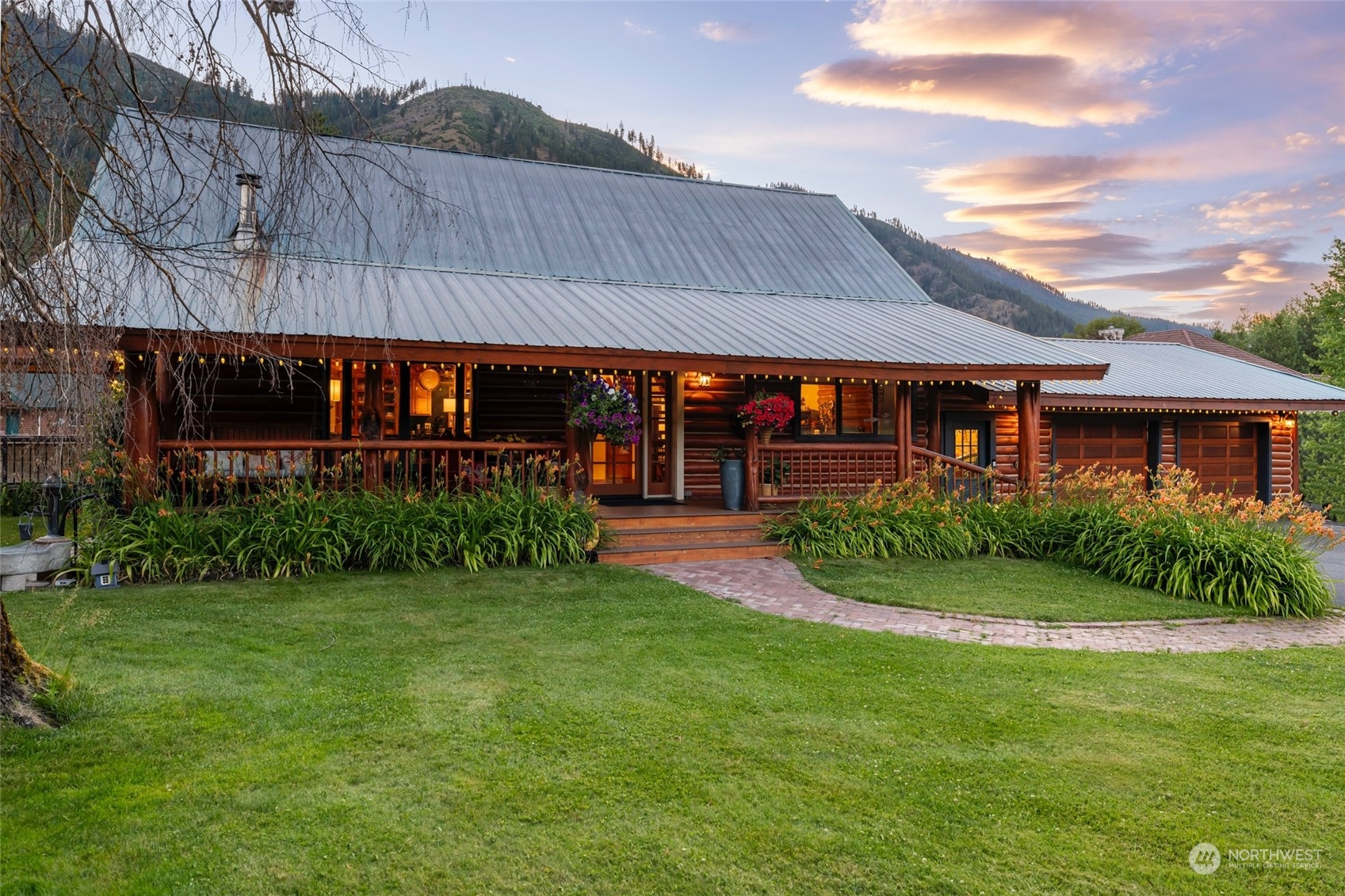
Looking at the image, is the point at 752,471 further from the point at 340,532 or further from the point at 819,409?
the point at 340,532

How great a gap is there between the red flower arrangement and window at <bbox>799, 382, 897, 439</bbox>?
2417mm

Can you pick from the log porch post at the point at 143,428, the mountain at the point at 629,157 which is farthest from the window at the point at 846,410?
the mountain at the point at 629,157

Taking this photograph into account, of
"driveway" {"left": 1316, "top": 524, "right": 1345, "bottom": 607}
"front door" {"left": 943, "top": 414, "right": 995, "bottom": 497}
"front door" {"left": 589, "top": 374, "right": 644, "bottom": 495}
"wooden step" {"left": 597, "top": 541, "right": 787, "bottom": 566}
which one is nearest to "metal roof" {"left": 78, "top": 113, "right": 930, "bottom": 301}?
"front door" {"left": 943, "top": 414, "right": 995, "bottom": 497}

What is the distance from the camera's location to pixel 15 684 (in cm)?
385

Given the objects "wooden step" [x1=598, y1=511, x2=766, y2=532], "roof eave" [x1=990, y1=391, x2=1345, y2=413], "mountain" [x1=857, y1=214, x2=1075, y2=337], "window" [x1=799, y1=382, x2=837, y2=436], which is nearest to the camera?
"wooden step" [x1=598, y1=511, x2=766, y2=532]

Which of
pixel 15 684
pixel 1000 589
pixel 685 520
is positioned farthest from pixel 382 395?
pixel 1000 589

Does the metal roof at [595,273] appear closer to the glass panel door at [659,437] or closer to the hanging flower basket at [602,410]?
the hanging flower basket at [602,410]

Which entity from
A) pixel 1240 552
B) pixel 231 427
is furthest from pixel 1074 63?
pixel 231 427

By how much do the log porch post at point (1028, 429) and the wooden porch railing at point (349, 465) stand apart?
656cm

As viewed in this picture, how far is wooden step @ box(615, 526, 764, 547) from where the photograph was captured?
31.8ft

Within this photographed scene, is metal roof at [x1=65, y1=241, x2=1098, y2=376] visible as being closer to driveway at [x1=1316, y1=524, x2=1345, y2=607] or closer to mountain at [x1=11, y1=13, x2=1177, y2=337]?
driveway at [x1=1316, y1=524, x2=1345, y2=607]

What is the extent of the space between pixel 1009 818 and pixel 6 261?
4.66 meters

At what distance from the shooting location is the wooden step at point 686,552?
926 centimetres

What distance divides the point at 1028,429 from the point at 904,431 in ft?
6.72
